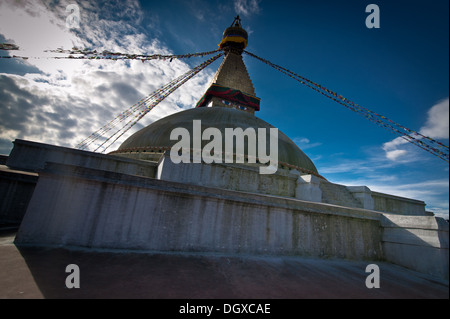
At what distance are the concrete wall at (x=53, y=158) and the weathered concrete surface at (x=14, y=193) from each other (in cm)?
117

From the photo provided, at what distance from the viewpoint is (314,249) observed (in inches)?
235

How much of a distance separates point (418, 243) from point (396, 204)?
7402mm

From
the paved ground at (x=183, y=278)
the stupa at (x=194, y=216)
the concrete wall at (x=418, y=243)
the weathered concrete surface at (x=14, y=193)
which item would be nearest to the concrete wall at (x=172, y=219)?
the stupa at (x=194, y=216)

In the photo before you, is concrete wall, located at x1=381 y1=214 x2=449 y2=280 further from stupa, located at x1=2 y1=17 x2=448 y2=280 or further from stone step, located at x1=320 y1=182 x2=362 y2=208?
stone step, located at x1=320 y1=182 x2=362 y2=208

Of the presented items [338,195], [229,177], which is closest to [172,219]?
[229,177]

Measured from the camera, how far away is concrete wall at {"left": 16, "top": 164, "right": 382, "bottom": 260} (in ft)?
14.6

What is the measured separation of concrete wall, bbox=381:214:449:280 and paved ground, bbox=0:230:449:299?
18.1 inches

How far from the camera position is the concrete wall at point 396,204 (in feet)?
36.3

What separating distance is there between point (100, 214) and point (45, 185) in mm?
1291

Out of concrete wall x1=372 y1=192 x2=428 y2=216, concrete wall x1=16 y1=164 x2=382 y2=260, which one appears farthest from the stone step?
concrete wall x1=16 y1=164 x2=382 y2=260

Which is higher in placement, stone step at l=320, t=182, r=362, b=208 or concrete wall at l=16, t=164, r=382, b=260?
stone step at l=320, t=182, r=362, b=208

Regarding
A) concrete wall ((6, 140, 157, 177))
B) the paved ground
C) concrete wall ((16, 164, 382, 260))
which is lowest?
the paved ground

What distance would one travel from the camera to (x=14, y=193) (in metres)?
6.79
